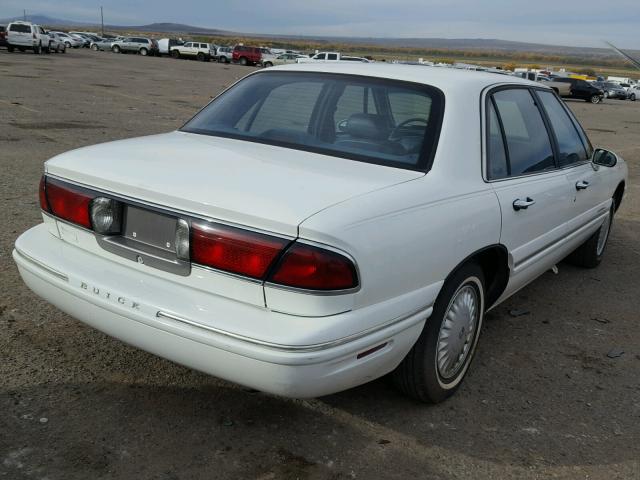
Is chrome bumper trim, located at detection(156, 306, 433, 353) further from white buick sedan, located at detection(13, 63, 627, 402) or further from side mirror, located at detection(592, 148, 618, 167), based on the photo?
side mirror, located at detection(592, 148, 618, 167)

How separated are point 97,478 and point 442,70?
2701 mm

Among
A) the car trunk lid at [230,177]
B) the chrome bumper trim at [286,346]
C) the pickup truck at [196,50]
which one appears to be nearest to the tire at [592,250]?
the car trunk lid at [230,177]

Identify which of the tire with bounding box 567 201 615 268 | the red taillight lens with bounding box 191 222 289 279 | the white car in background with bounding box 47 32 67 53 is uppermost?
the red taillight lens with bounding box 191 222 289 279

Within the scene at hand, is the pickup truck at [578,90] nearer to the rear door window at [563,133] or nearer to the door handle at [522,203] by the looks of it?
the rear door window at [563,133]

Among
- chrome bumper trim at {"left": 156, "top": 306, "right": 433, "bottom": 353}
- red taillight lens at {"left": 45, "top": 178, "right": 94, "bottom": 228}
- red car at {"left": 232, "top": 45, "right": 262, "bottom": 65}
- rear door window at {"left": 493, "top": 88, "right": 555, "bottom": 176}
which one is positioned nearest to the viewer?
chrome bumper trim at {"left": 156, "top": 306, "right": 433, "bottom": 353}

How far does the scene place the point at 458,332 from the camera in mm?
3207

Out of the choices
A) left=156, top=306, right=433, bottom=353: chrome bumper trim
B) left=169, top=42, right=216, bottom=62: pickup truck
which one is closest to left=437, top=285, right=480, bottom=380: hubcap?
left=156, top=306, right=433, bottom=353: chrome bumper trim

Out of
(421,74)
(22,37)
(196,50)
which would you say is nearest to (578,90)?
(22,37)

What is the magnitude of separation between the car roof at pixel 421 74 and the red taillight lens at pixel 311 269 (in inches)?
54.3

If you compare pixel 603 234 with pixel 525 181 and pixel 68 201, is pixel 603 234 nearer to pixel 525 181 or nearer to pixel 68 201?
pixel 525 181

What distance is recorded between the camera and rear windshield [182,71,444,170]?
3.13m

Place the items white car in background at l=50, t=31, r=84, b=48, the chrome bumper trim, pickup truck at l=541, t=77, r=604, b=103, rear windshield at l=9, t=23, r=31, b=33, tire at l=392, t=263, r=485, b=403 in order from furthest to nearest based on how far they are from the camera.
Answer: white car in background at l=50, t=31, r=84, b=48 → rear windshield at l=9, t=23, r=31, b=33 → pickup truck at l=541, t=77, r=604, b=103 → tire at l=392, t=263, r=485, b=403 → the chrome bumper trim

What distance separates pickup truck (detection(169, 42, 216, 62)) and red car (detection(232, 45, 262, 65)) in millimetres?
4232

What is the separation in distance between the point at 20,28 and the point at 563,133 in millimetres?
41612
